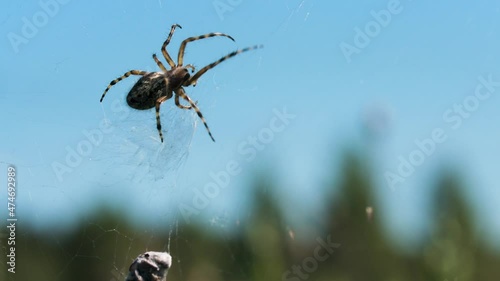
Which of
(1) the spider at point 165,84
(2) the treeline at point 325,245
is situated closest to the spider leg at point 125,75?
(1) the spider at point 165,84

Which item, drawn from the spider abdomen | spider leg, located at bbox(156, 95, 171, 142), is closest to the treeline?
spider leg, located at bbox(156, 95, 171, 142)

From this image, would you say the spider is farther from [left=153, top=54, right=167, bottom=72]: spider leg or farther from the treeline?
the treeline

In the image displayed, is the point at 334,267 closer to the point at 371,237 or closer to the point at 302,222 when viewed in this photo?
the point at 371,237

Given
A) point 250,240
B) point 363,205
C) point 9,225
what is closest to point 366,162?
point 363,205

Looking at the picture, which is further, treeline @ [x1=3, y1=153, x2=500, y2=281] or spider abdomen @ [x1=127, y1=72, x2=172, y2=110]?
treeline @ [x1=3, y1=153, x2=500, y2=281]

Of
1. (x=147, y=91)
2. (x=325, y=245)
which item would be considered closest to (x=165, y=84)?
(x=147, y=91)

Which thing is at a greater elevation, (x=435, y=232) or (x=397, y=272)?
(x=435, y=232)

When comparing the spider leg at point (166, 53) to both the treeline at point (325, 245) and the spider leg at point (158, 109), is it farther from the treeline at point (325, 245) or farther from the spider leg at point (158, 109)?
the treeline at point (325, 245)
